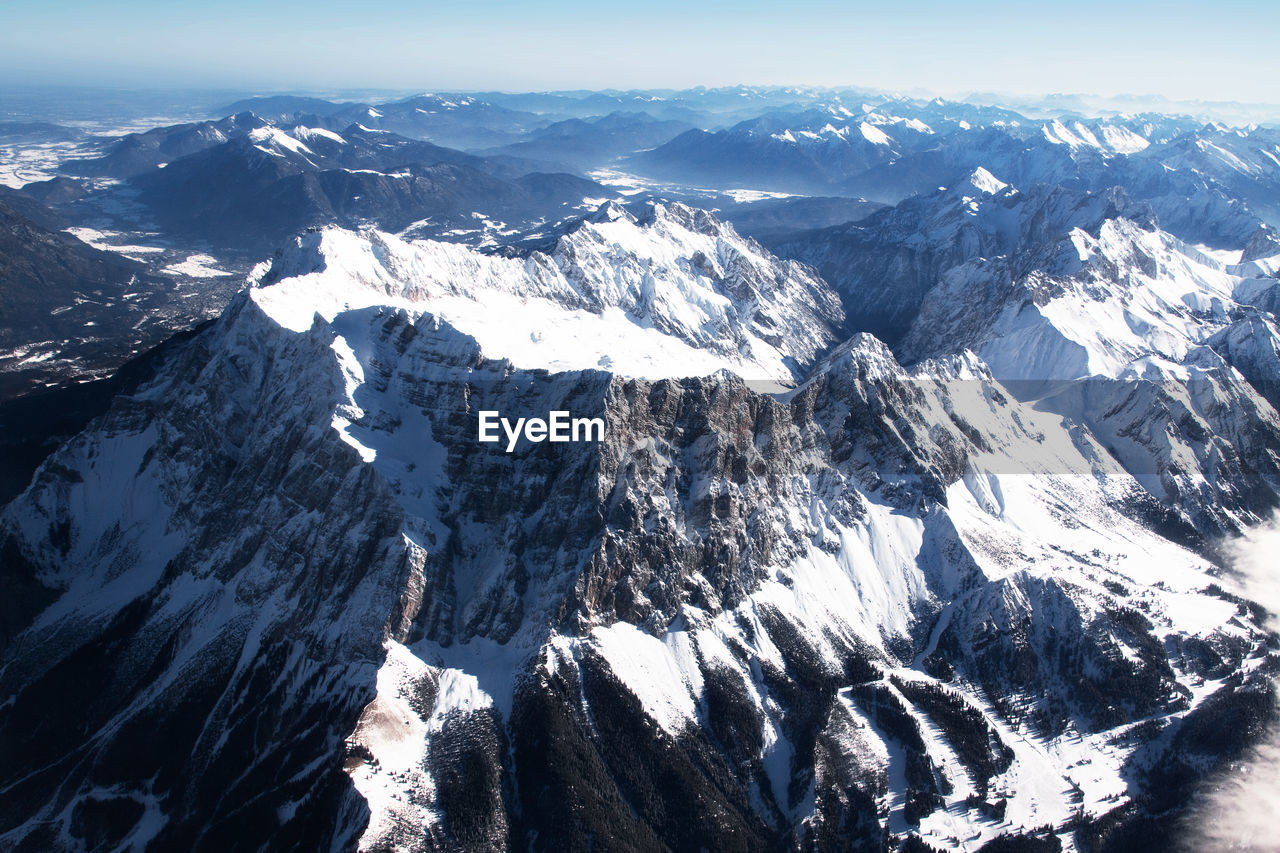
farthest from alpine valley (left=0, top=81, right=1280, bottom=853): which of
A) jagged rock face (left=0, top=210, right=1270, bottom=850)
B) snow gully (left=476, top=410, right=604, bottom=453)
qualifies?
snow gully (left=476, top=410, right=604, bottom=453)

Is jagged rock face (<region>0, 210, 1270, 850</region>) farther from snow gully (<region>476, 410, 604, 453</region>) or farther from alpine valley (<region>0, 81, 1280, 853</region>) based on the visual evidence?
snow gully (<region>476, 410, 604, 453</region>)

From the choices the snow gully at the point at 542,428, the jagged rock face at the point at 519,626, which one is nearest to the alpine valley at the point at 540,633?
the jagged rock face at the point at 519,626

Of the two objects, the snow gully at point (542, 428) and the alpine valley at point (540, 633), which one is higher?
the snow gully at point (542, 428)

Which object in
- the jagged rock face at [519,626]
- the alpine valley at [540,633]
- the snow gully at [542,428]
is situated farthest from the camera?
the snow gully at [542,428]

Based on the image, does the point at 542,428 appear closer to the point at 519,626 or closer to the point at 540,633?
the point at 519,626

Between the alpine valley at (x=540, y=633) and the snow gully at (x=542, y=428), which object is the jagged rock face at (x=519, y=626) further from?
the snow gully at (x=542, y=428)

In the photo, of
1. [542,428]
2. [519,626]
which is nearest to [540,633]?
[519,626]
